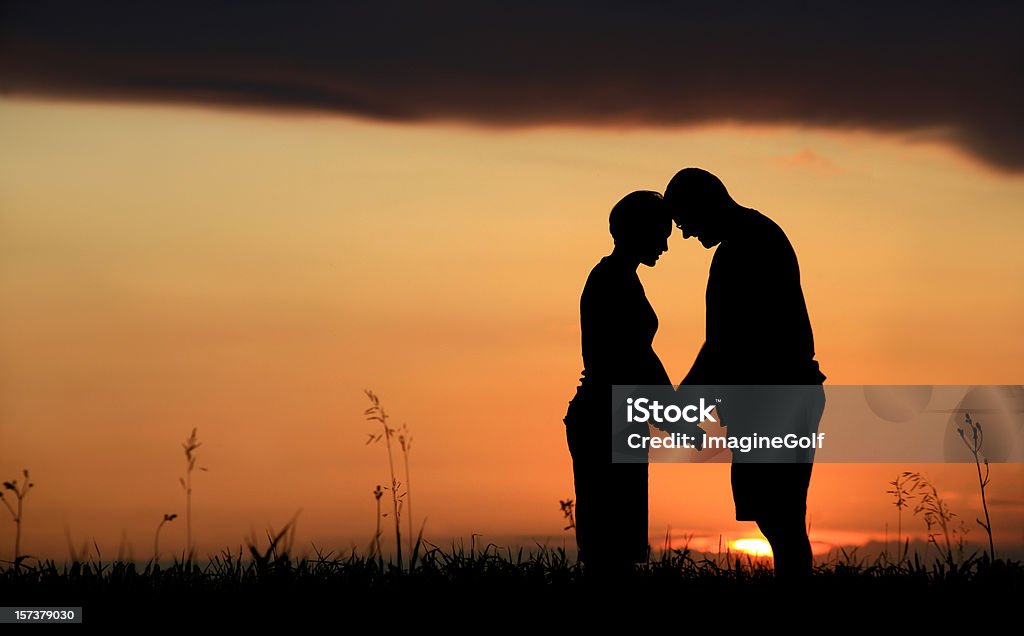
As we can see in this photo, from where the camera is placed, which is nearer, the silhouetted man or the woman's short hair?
the silhouetted man

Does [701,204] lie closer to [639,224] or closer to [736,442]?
[639,224]

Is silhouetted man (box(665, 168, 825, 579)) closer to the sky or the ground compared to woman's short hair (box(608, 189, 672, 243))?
closer to the ground

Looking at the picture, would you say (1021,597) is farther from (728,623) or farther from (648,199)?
(648,199)

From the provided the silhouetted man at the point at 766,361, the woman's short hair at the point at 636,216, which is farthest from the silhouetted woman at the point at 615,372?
the silhouetted man at the point at 766,361

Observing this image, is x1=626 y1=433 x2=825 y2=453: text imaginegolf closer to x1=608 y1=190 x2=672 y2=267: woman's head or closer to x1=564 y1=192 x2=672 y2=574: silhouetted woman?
x1=564 y1=192 x2=672 y2=574: silhouetted woman

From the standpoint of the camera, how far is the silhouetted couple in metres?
7.18

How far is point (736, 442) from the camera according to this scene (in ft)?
24.2

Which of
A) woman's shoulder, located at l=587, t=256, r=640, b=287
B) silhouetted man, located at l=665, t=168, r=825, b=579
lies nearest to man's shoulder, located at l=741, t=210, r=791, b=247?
silhouetted man, located at l=665, t=168, r=825, b=579

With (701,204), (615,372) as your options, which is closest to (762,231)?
(701,204)

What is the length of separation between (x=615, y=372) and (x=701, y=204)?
3.68ft

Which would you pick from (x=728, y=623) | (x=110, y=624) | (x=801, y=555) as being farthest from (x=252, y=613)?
(x=801, y=555)

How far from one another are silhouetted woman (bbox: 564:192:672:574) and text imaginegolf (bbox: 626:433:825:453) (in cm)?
15

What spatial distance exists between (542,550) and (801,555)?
5.46 feet

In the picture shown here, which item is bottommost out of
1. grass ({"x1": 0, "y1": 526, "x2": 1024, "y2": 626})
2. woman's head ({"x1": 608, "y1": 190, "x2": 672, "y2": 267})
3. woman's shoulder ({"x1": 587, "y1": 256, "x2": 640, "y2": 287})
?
grass ({"x1": 0, "y1": 526, "x2": 1024, "y2": 626})
